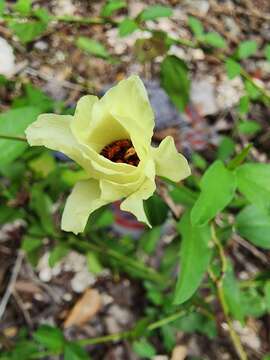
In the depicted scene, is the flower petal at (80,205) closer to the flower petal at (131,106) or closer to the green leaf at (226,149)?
the flower petal at (131,106)

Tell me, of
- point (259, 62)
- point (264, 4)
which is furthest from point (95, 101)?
point (264, 4)

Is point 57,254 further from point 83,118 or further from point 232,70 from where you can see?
point 83,118

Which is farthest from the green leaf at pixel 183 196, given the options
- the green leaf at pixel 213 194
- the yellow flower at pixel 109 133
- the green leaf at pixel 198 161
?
the green leaf at pixel 198 161

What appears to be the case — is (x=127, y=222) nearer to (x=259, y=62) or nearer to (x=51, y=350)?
(x=51, y=350)

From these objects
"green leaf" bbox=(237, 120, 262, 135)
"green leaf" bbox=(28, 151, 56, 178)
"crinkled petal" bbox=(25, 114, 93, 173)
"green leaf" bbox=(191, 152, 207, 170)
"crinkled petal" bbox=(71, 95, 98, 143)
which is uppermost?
"crinkled petal" bbox=(71, 95, 98, 143)

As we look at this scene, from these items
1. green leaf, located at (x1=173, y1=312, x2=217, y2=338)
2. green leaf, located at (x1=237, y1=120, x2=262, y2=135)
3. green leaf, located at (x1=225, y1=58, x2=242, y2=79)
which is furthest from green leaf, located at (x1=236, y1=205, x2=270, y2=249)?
green leaf, located at (x1=237, y1=120, x2=262, y2=135)

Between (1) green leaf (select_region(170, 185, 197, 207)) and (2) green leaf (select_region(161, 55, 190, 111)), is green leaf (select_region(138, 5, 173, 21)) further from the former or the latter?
(1) green leaf (select_region(170, 185, 197, 207))

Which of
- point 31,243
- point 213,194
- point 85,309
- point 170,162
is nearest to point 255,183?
point 213,194
